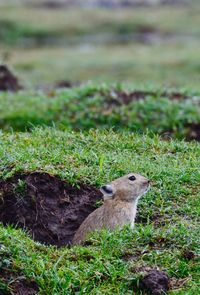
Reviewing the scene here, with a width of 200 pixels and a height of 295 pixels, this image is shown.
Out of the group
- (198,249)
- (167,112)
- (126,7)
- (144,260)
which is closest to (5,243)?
(144,260)

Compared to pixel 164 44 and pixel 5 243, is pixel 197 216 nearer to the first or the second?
pixel 5 243

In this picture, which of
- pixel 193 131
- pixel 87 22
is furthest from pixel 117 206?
pixel 87 22

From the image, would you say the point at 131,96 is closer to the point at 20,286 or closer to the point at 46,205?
the point at 46,205

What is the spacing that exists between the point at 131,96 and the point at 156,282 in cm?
813

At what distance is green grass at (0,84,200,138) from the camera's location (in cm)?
1320

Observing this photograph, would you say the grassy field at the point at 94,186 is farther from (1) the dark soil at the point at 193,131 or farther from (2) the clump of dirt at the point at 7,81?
(2) the clump of dirt at the point at 7,81

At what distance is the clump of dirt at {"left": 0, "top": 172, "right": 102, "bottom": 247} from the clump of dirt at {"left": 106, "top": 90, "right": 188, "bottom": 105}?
5.88 meters

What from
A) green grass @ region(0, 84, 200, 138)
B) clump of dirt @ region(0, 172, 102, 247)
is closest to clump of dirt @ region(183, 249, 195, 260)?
clump of dirt @ region(0, 172, 102, 247)

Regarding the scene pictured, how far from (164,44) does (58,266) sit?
28369 mm

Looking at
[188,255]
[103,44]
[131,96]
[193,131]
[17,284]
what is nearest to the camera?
[17,284]

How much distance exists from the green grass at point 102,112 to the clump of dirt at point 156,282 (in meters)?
6.55

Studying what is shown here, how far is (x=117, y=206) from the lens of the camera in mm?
7617

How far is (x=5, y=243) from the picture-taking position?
654cm

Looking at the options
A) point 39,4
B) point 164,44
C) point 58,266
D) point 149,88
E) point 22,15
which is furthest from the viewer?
point 39,4
